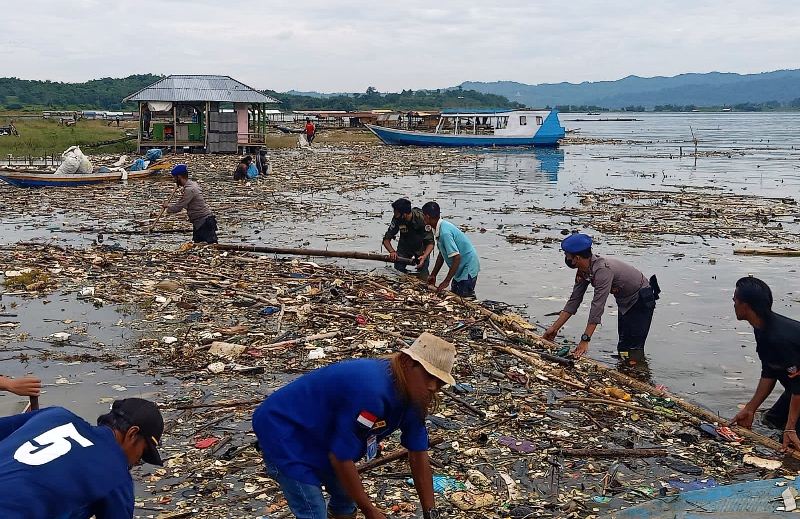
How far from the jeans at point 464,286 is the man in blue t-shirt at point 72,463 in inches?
333

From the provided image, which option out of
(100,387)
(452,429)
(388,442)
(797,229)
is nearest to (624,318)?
(452,429)

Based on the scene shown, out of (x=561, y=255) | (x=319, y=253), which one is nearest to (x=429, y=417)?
(x=319, y=253)

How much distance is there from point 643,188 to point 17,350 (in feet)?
79.2

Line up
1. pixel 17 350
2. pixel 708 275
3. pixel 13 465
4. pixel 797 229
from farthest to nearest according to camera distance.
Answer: pixel 797 229
pixel 708 275
pixel 17 350
pixel 13 465

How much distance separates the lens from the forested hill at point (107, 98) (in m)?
102

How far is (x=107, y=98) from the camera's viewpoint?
10969cm

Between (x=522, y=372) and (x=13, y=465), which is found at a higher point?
(x=13, y=465)

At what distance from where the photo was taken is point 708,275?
46.5 ft

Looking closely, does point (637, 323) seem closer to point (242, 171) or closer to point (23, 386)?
point (23, 386)

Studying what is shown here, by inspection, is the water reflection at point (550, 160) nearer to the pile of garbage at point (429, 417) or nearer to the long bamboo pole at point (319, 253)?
the long bamboo pole at point (319, 253)

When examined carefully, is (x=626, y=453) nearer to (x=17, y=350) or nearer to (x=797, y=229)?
(x=17, y=350)

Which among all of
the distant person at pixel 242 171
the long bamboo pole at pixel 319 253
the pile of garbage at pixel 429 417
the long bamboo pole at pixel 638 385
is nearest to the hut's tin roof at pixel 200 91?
the distant person at pixel 242 171

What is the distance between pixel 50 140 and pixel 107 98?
72.5 m

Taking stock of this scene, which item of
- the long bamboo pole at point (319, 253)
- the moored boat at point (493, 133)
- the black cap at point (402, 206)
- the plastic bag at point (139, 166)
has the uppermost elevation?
the moored boat at point (493, 133)
